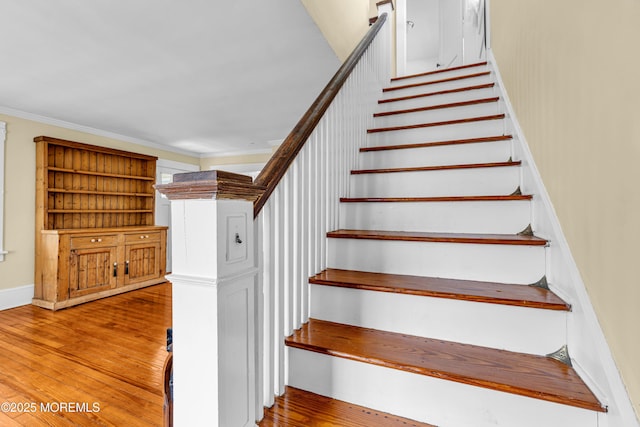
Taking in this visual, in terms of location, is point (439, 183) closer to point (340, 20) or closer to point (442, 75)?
point (340, 20)

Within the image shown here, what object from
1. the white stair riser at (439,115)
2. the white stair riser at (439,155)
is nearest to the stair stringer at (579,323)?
the white stair riser at (439,155)

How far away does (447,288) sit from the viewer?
4.02 ft

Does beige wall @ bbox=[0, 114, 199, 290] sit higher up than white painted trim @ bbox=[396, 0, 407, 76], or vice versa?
white painted trim @ bbox=[396, 0, 407, 76]

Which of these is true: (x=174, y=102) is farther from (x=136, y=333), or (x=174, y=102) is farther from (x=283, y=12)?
(x=136, y=333)

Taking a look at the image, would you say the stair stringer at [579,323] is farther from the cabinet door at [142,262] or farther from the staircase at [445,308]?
the cabinet door at [142,262]

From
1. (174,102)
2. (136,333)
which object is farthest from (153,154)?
(136,333)

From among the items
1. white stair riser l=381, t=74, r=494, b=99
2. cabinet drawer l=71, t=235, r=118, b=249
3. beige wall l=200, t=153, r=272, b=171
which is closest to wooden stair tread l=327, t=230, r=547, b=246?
white stair riser l=381, t=74, r=494, b=99

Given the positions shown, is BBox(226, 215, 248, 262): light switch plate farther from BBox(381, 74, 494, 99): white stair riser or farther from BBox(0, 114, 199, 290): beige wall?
BBox(0, 114, 199, 290): beige wall

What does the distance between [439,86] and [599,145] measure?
219 centimetres

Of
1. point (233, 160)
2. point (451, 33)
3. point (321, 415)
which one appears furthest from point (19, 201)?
point (451, 33)

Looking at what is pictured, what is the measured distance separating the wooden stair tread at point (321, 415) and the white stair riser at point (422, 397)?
3cm

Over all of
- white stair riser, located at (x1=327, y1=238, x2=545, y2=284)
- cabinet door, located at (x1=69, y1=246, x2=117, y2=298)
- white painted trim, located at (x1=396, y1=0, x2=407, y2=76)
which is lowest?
cabinet door, located at (x1=69, y1=246, x2=117, y2=298)

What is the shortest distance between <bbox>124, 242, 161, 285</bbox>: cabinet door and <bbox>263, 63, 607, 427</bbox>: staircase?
12.7 feet

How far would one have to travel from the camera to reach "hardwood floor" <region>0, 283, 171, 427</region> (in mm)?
1779
